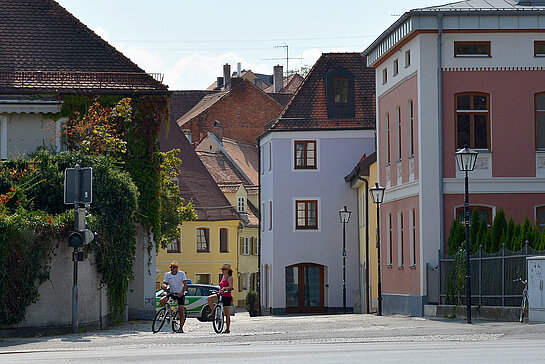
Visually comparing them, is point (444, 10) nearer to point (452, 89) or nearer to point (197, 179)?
point (452, 89)

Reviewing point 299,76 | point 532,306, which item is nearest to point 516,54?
point 532,306

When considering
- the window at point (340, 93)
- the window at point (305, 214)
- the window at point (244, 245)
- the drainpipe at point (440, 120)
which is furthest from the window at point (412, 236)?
the window at point (244, 245)

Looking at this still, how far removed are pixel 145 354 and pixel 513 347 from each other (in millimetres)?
6108

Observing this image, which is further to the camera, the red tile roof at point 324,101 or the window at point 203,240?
the window at point 203,240

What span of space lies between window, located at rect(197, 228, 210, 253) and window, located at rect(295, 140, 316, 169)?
1903 centimetres

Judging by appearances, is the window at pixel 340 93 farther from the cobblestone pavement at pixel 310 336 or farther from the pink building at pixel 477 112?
the cobblestone pavement at pixel 310 336

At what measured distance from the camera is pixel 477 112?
3512 centimetres

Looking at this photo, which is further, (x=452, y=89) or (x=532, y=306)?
(x=452, y=89)

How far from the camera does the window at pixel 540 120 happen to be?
1395 inches

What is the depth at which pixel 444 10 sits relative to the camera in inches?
1361

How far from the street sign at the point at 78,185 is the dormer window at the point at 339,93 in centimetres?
3430

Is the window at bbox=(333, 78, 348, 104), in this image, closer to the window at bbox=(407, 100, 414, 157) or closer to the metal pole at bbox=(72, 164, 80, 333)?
the window at bbox=(407, 100, 414, 157)

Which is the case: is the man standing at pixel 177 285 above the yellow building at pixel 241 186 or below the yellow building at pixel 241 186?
below

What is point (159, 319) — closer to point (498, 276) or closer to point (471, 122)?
point (498, 276)
